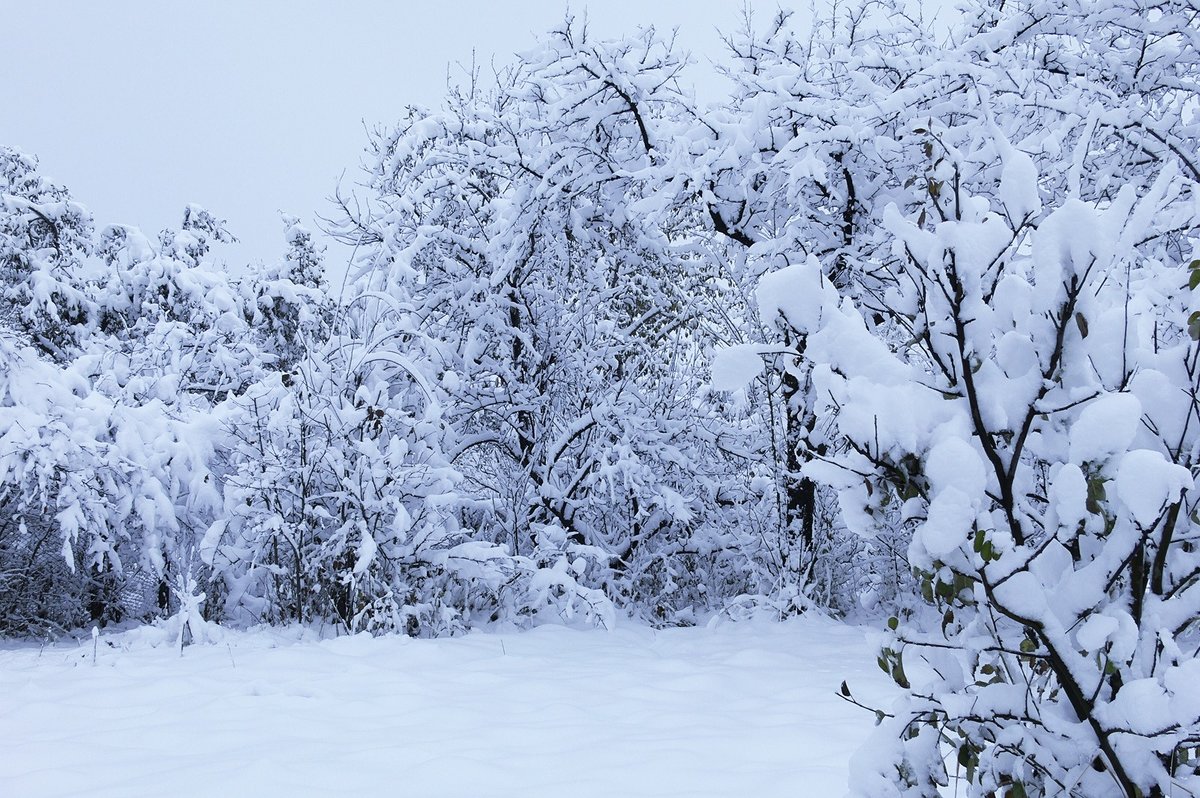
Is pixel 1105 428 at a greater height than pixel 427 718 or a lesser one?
greater

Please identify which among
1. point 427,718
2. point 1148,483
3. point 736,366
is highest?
point 736,366

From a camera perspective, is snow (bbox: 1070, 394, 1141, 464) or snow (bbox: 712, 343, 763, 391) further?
snow (bbox: 712, 343, 763, 391)

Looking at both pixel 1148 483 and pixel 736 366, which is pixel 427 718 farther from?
pixel 1148 483

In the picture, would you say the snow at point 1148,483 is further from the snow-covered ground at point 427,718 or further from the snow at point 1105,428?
the snow-covered ground at point 427,718

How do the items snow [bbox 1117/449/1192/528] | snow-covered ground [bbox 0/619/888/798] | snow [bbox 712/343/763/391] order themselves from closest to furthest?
snow [bbox 1117/449/1192/528] → snow [bbox 712/343/763/391] → snow-covered ground [bbox 0/619/888/798]

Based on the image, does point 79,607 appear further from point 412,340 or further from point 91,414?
point 412,340

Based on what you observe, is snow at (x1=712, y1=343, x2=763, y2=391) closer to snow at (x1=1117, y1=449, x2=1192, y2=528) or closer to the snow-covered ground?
snow at (x1=1117, y1=449, x2=1192, y2=528)

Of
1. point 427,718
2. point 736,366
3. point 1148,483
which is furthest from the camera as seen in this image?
point 427,718

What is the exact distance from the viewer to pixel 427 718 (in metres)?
2.97

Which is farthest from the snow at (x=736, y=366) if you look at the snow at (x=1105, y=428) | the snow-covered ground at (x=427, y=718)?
the snow-covered ground at (x=427, y=718)

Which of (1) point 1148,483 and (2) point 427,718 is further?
(2) point 427,718

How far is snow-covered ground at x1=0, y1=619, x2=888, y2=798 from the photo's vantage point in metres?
2.29

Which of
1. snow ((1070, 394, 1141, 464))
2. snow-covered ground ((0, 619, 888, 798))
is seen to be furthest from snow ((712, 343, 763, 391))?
snow-covered ground ((0, 619, 888, 798))

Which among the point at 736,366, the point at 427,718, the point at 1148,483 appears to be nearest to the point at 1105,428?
the point at 1148,483
